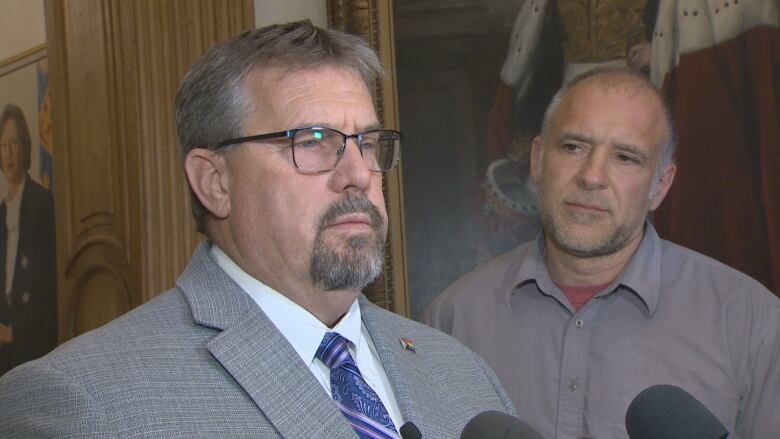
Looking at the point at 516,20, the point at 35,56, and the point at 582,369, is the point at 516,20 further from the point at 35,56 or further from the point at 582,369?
the point at 35,56

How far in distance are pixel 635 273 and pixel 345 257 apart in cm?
121

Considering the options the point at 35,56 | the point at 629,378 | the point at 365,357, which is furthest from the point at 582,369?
the point at 35,56

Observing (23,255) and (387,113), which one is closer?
(387,113)

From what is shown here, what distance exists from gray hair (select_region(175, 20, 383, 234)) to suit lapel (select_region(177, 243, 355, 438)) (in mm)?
340

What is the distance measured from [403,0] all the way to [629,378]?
5.71ft

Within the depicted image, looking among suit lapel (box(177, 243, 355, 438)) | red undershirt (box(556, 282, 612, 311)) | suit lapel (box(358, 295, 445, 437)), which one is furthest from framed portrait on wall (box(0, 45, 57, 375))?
suit lapel (box(177, 243, 355, 438))

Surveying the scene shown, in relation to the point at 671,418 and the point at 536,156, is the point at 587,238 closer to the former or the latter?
the point at 536,156

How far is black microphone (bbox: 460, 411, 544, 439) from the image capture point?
4.50 feet

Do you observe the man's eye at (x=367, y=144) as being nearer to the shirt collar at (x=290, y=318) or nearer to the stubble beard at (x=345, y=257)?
the stubble beard at (x=345, y=257)

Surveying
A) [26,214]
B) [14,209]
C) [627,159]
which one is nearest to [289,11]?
[627,159]

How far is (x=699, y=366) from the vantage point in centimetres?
299

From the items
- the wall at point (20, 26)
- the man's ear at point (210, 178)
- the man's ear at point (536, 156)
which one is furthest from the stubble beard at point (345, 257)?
the wall at point (20, 26)

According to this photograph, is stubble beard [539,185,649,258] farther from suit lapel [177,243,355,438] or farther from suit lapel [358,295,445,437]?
suit lapel [177,243,355,438]

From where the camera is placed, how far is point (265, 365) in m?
2.02
